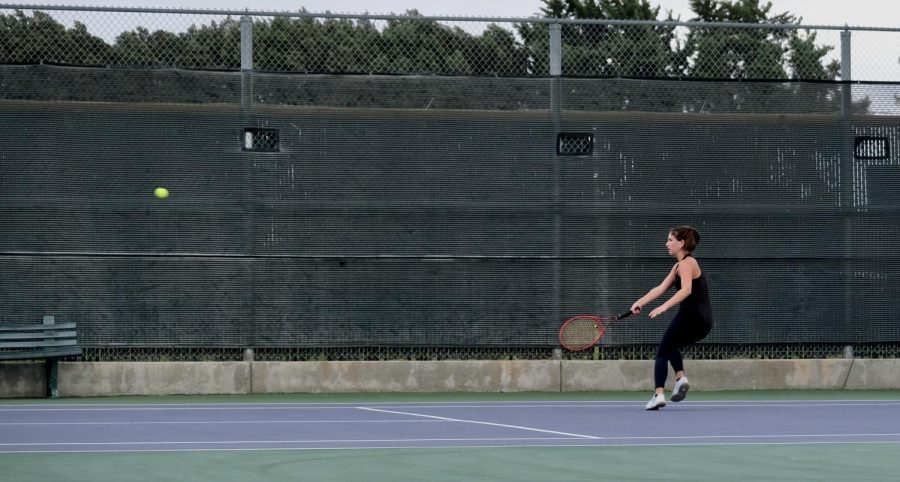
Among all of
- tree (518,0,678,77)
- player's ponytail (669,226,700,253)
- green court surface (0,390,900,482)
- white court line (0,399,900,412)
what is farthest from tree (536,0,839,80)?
green court surface (0,390,900,482)

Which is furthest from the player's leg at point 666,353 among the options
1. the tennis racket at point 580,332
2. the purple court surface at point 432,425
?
the tennis racket at point 580,332

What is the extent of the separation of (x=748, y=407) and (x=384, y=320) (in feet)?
11.2

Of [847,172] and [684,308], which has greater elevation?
[847,172]

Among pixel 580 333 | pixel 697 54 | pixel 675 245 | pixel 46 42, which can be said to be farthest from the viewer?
pixel 697 54

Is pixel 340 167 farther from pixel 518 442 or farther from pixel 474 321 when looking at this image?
pixel 518 442

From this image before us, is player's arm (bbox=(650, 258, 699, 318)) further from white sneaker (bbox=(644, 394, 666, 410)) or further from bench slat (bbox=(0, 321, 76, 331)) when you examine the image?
bench slat (bbox=(0, 321, 76, 331))

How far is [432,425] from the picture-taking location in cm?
1057

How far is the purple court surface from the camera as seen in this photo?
364 inches

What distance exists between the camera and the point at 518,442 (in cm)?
920

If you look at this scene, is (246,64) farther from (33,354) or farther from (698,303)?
(698,303)

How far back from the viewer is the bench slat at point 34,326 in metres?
13.4

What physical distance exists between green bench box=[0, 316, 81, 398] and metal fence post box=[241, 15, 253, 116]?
247 centimetres

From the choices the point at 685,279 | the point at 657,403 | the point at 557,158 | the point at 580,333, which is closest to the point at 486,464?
the point at 657,403

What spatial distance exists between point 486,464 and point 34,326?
263 inches
